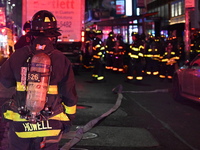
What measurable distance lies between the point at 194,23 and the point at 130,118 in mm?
26036

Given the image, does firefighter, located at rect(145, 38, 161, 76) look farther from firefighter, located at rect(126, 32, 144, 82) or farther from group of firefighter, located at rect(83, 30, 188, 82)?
firefighter, located at rect(126, 32, 144, 82)

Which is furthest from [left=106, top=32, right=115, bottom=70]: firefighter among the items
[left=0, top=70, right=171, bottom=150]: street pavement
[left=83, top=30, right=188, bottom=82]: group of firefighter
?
[left=0, top=70, right=171, bottom=150]: street pavement

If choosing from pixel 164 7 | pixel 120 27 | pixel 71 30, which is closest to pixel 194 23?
pixel 120 27

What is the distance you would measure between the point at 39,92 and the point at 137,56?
39.3ft

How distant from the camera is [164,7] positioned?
4125 cm

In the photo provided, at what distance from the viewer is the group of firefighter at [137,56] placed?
14867 mm

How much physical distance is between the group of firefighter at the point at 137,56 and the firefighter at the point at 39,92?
11325 millimetres

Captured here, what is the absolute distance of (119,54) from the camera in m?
19.4

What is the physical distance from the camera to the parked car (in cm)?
948

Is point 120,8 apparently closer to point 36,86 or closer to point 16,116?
point 16,116

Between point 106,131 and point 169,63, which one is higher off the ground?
point 169,63

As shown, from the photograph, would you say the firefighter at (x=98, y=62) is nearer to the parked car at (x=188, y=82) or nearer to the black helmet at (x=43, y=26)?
the parked car at (x=188, y=82)

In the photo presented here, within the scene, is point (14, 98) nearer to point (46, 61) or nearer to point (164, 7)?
point (46, 61)

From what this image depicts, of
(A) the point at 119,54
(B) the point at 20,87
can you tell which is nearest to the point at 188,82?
(B) the point at 20,87
